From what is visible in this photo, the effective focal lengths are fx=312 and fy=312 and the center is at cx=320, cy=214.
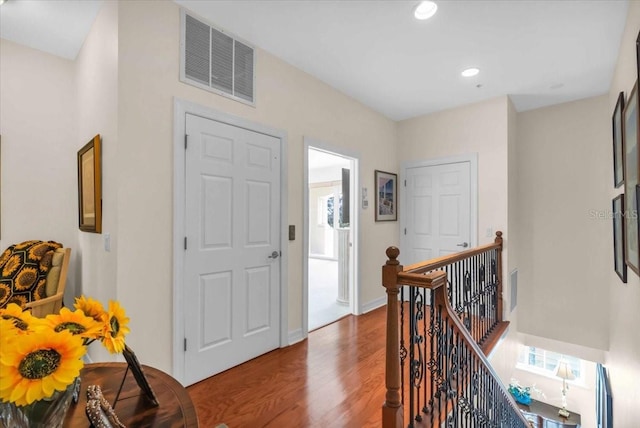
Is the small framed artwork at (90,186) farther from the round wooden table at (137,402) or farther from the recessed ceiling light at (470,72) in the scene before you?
the recessed ceiling light at (470,72)

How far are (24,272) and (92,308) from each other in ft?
8.06

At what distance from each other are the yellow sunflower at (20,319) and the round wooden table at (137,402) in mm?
330

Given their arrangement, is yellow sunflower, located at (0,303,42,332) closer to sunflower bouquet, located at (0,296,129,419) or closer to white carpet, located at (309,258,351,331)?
sunflower bouquet, located at (0,296,129,419)

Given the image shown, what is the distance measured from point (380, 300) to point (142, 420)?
3.78m

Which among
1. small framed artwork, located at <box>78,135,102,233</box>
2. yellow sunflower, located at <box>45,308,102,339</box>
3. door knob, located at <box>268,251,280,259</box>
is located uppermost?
small framed artwork, located at <box>78,135,102,233</box>

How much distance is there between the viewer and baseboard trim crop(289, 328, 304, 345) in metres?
3.00

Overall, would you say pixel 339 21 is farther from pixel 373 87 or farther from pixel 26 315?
pixel 26 315

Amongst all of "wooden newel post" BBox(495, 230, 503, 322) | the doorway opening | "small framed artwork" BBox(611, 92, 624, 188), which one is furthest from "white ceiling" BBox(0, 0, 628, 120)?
"wooden newel post" BBox(495, 230, 503, 322)

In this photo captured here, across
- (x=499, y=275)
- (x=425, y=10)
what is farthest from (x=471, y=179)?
(x=425, y=10)

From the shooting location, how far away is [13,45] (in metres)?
2.72

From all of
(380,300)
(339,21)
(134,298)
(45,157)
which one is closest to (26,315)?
(134,298)

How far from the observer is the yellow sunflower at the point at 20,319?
2.05ft

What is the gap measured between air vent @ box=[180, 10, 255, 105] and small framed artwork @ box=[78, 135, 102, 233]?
2.80 feet

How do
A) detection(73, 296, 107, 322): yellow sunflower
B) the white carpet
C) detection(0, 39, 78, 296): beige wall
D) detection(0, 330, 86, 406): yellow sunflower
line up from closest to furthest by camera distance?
detection(0, 330, 86, 406): yellow sunflower
detection(73, 296, 107, 322): yellow sunflower
detection(0, 39, 78, 296): beige wall
the white carpet
